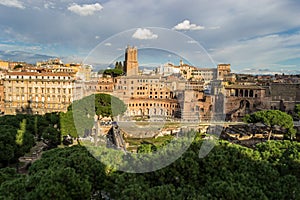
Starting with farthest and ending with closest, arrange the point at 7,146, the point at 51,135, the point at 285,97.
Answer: the point at 285,97 → the point at 51,135 → the point at 7,146

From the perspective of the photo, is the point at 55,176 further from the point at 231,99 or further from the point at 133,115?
the point at 231,99

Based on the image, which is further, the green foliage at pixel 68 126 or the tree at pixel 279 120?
the tree at pixel 279 120

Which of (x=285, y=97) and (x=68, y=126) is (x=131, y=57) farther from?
(x=285, y=97)

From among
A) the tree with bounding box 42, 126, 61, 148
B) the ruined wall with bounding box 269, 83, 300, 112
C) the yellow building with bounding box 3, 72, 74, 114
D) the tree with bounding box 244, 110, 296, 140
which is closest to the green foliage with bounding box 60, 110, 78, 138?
the tree with bounding box 42, 126, 61, 148

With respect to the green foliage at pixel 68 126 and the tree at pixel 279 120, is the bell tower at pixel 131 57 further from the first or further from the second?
the tree at pixel 279 120

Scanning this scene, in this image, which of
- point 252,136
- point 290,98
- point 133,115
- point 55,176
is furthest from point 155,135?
point 290,98

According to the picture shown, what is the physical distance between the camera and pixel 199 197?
8156 millimetres

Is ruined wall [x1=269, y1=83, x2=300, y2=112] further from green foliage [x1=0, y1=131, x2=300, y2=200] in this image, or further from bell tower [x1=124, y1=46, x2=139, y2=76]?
bell tower [x1=124, y1=46, x2=139, y2=76]

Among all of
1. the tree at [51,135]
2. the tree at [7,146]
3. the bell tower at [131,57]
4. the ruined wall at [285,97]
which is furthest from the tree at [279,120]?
the tree at [7,146]

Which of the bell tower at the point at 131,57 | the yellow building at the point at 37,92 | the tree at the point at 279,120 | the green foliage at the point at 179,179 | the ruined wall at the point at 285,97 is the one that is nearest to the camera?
the green foliage at the point at 179,179

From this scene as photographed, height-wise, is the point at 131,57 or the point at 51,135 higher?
the point at 131,57

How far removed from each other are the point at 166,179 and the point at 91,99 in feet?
67.6

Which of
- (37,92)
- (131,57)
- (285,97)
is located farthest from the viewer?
(285,97)

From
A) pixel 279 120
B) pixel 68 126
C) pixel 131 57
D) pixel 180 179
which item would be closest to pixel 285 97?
pixel 279 120
